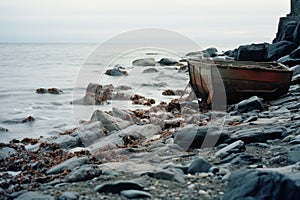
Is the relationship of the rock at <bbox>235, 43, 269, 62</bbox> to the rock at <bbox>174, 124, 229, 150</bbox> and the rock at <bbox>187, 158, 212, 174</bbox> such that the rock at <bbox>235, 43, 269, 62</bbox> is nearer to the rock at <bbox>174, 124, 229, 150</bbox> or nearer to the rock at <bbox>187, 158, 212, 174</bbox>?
the rock at <bbox>174, 124, 229, 150</bbox>

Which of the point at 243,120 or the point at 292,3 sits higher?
the point at 292,3

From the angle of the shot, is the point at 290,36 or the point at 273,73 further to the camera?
the point at 290,36

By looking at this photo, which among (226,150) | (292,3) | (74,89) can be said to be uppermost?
(292,3)

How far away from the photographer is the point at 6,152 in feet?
24.4

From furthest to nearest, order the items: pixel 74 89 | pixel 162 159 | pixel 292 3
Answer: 1. pixel 292 3
2. pixel 74 89
3. pixel 162 159

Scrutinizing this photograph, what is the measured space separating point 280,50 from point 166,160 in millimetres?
22026

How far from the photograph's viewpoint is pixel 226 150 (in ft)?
16.8

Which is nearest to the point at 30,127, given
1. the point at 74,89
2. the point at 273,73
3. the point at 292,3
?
the point at 273,73

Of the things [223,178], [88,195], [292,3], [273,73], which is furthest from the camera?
[292,3]

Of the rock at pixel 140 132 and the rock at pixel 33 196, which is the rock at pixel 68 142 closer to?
the rock at pixel 140 132

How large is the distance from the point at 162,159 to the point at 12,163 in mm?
2747

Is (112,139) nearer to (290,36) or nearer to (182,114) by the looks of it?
(182,114)

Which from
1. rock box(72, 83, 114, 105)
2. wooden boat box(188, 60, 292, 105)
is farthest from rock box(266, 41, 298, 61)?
wooden boat box(188, 60, 292, 105)

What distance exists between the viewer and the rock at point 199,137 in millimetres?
5805
